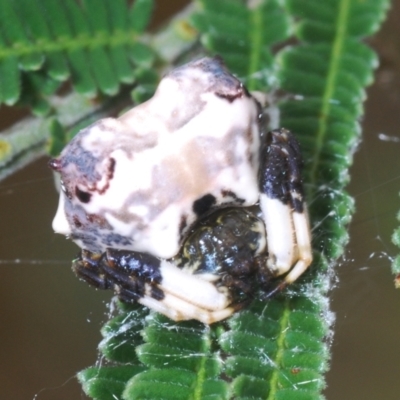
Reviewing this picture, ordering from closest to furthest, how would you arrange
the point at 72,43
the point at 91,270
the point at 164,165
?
the point at 164,165
the point at 91,270
the point at 72,43

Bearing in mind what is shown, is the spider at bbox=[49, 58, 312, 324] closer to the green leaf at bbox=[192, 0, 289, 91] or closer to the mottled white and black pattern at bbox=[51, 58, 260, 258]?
the mottled white and black pattern at bbox=[51, 58, 260, 258]

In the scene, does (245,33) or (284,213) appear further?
(245,33)

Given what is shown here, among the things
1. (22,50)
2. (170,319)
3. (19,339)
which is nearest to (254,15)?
(22,50)

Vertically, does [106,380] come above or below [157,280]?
below

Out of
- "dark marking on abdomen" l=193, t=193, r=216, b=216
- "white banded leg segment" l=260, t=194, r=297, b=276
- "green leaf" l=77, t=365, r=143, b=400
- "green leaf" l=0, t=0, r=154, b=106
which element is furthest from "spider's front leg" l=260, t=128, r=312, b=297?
"green leaf" l=0, t=0, r=154, b=106

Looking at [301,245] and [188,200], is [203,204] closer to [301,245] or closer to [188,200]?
[188,200]

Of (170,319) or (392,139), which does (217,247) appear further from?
(392,139)

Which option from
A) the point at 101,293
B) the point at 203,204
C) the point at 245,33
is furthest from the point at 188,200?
the point at 245,33
